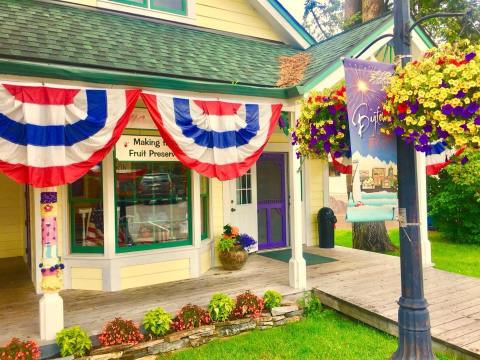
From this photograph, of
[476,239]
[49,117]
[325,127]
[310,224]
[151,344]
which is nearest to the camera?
[325,127]

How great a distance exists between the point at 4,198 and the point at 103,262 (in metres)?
3.46

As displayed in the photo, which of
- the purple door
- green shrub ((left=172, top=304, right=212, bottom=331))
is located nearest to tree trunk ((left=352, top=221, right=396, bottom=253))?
the purple door

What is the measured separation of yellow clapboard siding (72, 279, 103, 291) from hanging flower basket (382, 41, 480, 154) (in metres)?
5.08

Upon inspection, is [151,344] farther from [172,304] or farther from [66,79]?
A: [66,79]

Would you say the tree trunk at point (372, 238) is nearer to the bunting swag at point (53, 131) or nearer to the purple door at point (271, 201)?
the purple door at point (271, 201)

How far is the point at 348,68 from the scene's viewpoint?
2881 millimetres

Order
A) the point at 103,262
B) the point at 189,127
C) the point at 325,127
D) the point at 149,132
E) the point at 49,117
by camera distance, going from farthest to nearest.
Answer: the point at 149,132, the point at 103,262, the point at 189,127, the point at 49,117, the point at 325,127

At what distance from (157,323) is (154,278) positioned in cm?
202

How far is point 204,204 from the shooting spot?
740cm

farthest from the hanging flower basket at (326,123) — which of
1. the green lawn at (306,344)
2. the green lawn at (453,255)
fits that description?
the green lawn at (453,255)

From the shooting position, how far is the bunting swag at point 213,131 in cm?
462

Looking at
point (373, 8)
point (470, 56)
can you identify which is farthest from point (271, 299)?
point (373, 8)

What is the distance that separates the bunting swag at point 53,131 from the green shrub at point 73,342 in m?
1.60

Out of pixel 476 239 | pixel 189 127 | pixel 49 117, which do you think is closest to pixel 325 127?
pixel 189 127
